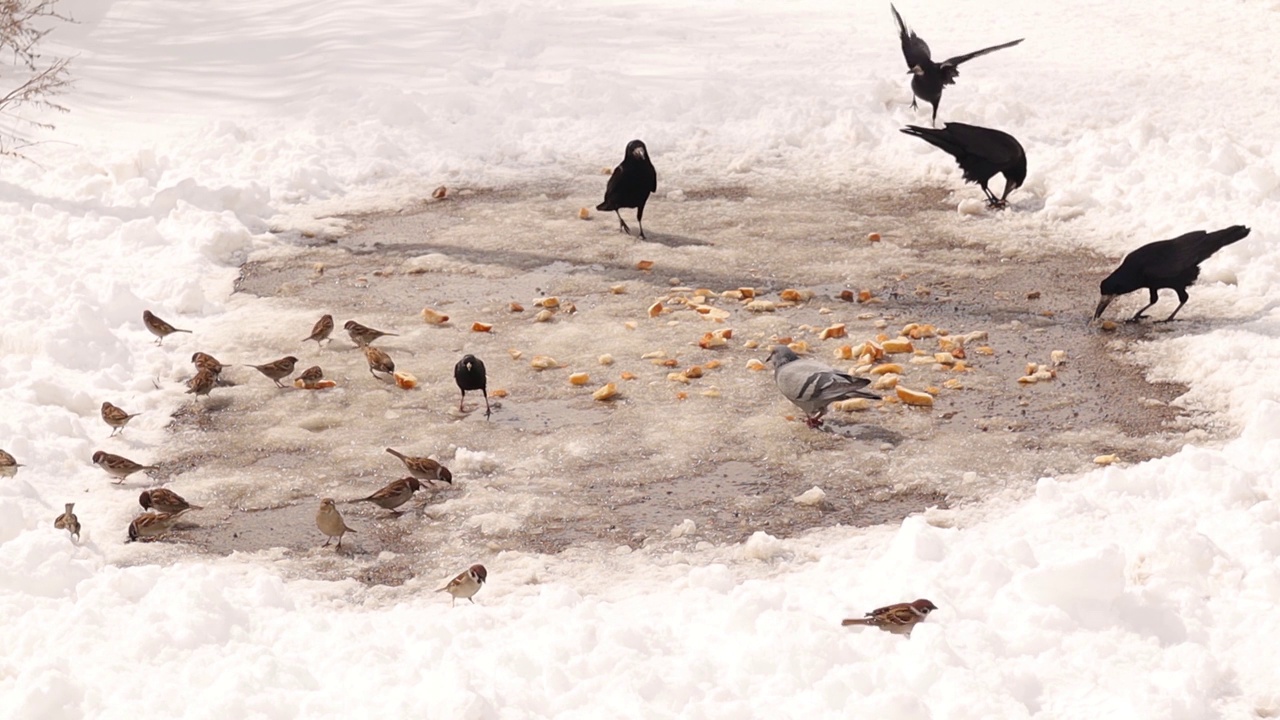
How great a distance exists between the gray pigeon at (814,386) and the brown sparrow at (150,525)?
328 cm

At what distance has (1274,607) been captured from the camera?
5152 mm

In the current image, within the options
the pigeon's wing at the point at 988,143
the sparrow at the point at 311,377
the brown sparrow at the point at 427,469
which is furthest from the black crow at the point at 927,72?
the brown sparrow at the point at 427,469

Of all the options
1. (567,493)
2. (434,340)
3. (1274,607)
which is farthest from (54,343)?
(1274,607)

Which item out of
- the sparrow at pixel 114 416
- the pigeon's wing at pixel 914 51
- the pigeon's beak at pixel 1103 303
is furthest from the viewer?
the pigeon's wing at pixel 914 51

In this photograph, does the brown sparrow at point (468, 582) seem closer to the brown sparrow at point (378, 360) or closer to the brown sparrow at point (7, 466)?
the brown sparrow at point (7, 466)

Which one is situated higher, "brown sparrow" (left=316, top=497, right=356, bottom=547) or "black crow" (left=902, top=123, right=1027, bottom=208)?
"black crow" (left=902, top=123, right=1027, bottom=208)

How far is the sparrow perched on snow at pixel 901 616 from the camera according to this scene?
507 centimetres

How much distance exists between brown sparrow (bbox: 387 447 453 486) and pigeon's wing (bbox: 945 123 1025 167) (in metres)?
5.69

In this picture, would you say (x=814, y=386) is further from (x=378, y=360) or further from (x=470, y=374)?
(x=378, y=360)

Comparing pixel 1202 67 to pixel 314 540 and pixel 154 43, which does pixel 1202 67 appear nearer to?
pixel 314 540

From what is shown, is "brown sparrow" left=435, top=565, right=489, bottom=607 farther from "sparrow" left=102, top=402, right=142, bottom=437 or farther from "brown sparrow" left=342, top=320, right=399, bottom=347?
"brown sparrow" left=342, top=320, right=399, bottom=347

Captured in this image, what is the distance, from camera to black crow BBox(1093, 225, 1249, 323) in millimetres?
8477

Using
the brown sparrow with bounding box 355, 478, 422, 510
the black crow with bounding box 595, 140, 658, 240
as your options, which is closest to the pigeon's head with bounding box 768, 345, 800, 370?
the brown sparrow with bounding box 355, 478, 422, 510

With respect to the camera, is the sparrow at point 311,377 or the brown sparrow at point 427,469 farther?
the sparrow at point 311,377
